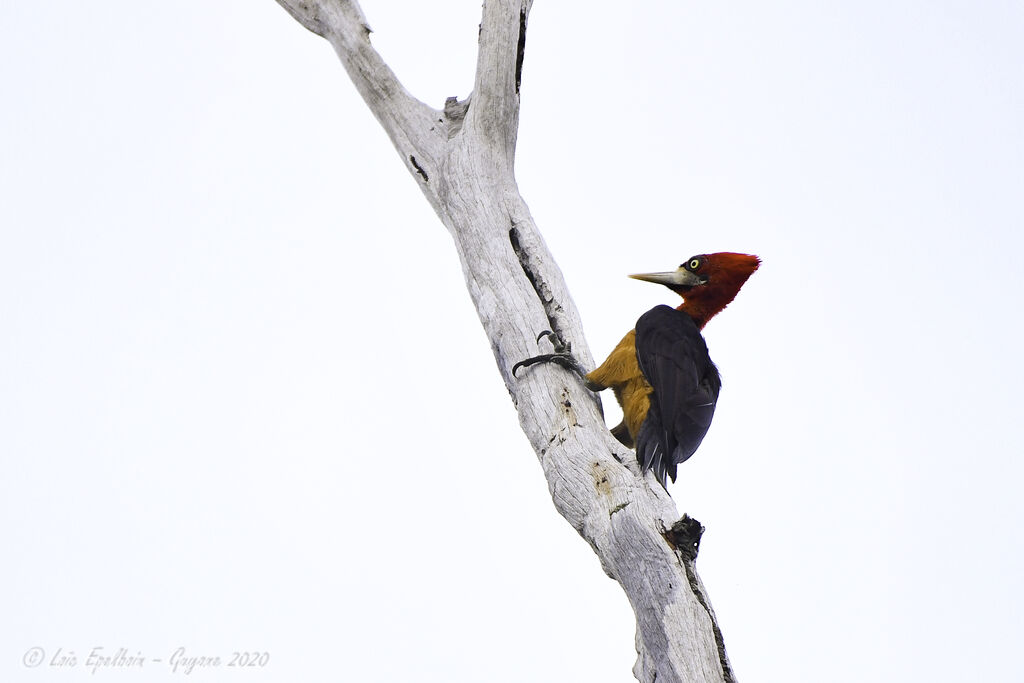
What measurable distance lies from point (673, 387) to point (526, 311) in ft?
2.10

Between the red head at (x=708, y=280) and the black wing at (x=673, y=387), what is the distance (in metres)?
0.35

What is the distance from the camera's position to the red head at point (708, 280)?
173 inches

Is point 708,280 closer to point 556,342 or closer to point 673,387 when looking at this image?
point 673,387

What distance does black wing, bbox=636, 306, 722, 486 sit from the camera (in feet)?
11.0

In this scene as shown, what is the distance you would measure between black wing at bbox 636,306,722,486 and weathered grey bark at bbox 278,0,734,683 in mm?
245

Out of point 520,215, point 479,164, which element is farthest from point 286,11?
point 520,215

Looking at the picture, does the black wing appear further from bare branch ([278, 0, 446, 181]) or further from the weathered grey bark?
bare branch ([278, 0, 446, 181])

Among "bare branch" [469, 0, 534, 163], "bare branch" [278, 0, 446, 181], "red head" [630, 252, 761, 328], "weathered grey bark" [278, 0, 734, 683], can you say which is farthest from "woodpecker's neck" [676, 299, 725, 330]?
"bare branch" [278, 0, 446, 181]

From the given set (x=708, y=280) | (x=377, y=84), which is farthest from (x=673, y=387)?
(x=377, y=84)

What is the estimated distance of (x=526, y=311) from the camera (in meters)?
3.51

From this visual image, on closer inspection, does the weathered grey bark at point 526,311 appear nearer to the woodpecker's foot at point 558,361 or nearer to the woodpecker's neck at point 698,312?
the woodpecker's foot at point 558,361

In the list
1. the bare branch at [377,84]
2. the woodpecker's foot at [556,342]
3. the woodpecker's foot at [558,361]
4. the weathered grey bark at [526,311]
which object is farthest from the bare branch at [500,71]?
the woodpecker's foot at [558,361]

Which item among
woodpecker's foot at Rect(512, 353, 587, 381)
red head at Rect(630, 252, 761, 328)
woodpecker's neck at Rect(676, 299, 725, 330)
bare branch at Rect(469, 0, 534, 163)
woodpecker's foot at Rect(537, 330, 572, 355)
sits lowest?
woodpecker's foot at Rect(512, 353, 587, 381)

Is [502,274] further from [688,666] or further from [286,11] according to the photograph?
[286,11]
